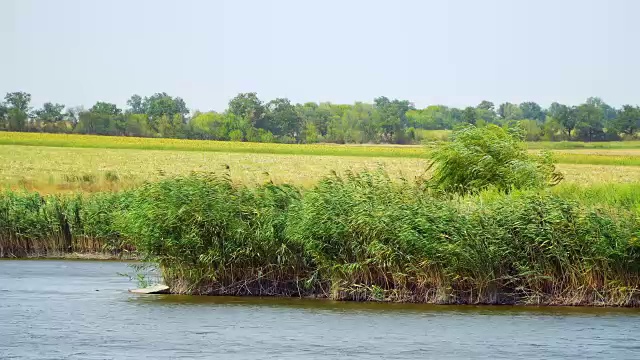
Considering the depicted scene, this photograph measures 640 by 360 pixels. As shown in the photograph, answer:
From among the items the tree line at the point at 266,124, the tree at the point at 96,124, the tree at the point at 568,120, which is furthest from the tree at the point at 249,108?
the tree at the point at 568,120

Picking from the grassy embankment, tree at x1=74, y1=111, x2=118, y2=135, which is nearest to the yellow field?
tree at x1=74, y1=111, x2=118, y2=135

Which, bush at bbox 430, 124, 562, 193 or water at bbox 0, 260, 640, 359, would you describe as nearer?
water at bbox 0, 260, 640, 359

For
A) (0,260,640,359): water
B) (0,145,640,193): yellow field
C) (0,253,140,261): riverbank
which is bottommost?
(0,253,140,261): riverbank

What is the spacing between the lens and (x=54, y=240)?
4994 centimetres

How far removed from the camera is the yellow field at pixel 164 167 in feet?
260

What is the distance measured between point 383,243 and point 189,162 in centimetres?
7778

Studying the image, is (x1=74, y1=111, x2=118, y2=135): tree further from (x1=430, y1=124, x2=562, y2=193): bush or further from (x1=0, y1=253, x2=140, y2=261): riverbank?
(x1=430, y1=124, x2=562, y2=193): bush

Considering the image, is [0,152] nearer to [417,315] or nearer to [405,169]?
[405,169]

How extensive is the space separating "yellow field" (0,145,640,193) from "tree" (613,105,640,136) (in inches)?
2506

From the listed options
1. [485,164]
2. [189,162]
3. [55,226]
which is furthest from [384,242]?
[189,162]

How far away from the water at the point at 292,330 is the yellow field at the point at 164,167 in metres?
41.7

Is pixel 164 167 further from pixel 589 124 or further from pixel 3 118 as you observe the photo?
pixel 589 124

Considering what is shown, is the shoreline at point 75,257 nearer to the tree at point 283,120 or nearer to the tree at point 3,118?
the tree at point 3,118

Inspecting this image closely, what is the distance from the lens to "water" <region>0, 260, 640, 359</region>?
25328mm
